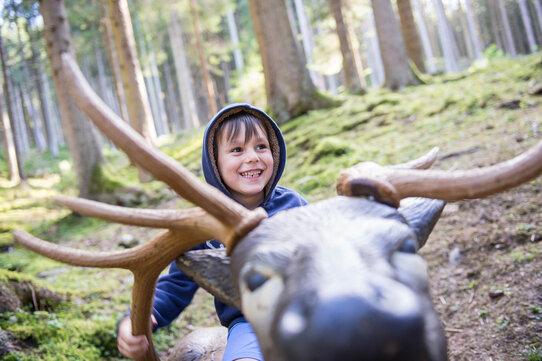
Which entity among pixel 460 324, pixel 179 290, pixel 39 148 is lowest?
pixel 460 324

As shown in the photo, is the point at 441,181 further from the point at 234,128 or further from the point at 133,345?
the point at 133,345

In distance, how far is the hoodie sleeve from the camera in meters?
1.95

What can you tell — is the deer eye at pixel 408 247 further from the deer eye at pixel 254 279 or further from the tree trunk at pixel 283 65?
the tree trunk at pixel 283 65

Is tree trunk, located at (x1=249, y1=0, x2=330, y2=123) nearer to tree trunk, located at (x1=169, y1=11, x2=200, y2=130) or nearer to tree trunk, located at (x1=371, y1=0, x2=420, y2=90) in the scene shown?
tree trunk, located at (x1=371, y1=0, x2=420, y2=90)

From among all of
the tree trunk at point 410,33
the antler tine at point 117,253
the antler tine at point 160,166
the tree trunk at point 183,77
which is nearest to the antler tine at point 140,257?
the antler tine at point 117,253

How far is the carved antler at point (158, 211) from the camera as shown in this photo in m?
1.27

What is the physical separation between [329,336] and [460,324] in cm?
211

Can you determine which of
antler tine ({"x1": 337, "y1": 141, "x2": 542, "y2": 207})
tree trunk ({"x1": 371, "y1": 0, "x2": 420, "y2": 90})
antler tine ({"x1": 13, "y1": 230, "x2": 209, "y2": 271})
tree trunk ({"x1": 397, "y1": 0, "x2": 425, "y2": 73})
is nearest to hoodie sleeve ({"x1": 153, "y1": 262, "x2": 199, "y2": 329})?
antler tine ({"x1": 13, "y1": 230, "x2": 209, "y2": 271})

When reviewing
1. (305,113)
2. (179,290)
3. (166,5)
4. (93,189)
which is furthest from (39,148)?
(179,290)

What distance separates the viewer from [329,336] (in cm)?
86

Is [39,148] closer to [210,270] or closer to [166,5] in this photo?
[166,5]

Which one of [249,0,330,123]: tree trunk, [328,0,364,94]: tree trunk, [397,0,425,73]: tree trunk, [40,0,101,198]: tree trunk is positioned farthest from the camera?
[328,0,364,94]: tree trunk

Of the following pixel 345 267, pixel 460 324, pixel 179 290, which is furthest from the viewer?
pixel 460 324

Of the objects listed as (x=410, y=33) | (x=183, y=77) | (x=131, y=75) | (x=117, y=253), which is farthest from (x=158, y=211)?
(x=183, y=77)
